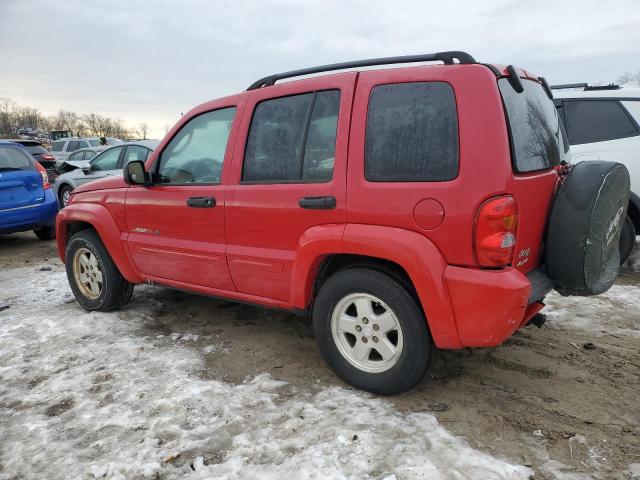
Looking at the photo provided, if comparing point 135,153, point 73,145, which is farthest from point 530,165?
point 73,145

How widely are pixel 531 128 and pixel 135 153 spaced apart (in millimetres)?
8482

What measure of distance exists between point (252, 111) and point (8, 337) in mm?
2758

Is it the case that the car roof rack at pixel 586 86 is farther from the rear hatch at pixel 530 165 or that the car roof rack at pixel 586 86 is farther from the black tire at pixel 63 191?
the black tire at pixel 63 191

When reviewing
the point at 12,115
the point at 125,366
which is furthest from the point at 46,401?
the point at 12,115

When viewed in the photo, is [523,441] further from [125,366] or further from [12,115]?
[12,115]

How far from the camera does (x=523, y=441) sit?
2.36 meters

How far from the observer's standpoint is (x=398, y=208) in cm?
254

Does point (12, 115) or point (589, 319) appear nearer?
point (589, 319)

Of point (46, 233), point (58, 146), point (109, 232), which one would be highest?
point (58, 146)

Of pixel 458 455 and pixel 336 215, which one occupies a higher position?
pixel 336 215

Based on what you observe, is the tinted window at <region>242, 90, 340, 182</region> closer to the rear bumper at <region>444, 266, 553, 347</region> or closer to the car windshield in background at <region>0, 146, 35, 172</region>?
the rear bumper at <region>444, 266, 553, 347</region>

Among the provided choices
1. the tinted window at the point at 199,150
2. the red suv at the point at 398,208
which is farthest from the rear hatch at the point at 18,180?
the red suv at the point at 398,208

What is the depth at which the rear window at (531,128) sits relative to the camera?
2.49 meters

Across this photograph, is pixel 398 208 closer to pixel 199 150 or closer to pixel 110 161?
pixel 199 150
